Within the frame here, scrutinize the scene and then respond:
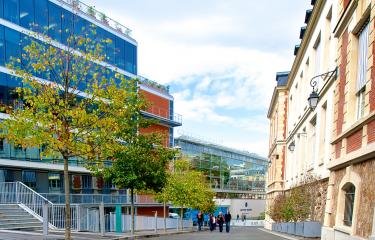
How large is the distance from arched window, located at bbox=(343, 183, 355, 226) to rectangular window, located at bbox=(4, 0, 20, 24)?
2492 cm

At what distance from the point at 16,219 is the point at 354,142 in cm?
1506

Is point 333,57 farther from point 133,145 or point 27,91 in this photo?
point 27,91

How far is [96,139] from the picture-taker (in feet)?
39.6

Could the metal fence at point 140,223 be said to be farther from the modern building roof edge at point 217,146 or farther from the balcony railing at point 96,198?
the modern building roof edge at point 217,146

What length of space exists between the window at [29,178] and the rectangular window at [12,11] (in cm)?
1092

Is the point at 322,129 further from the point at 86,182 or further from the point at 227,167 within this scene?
the point at 227,167

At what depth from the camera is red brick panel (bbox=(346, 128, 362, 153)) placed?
10766mm

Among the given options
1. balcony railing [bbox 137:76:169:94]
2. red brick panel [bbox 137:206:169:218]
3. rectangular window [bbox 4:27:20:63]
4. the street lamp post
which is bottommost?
red brick panel [bbox 137:206:169:218]

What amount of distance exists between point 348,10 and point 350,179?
15.5 feet

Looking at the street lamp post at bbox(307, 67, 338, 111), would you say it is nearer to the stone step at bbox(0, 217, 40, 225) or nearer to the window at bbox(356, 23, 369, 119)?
the window at bbox(356, 23, 369, 119)

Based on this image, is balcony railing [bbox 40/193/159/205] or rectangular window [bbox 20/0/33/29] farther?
balcony railing [bbox 40/193/159/205]

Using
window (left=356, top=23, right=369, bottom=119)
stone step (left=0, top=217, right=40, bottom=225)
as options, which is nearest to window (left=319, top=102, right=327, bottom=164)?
window (left=356, top=23, right=369, bottom=119)

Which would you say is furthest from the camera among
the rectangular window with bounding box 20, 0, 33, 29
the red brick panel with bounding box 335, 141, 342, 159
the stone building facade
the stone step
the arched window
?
the rectangular window with bounding box 20, 0, 33, 29

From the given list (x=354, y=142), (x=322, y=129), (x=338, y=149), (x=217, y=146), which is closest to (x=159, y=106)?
(x=322, y=129)
